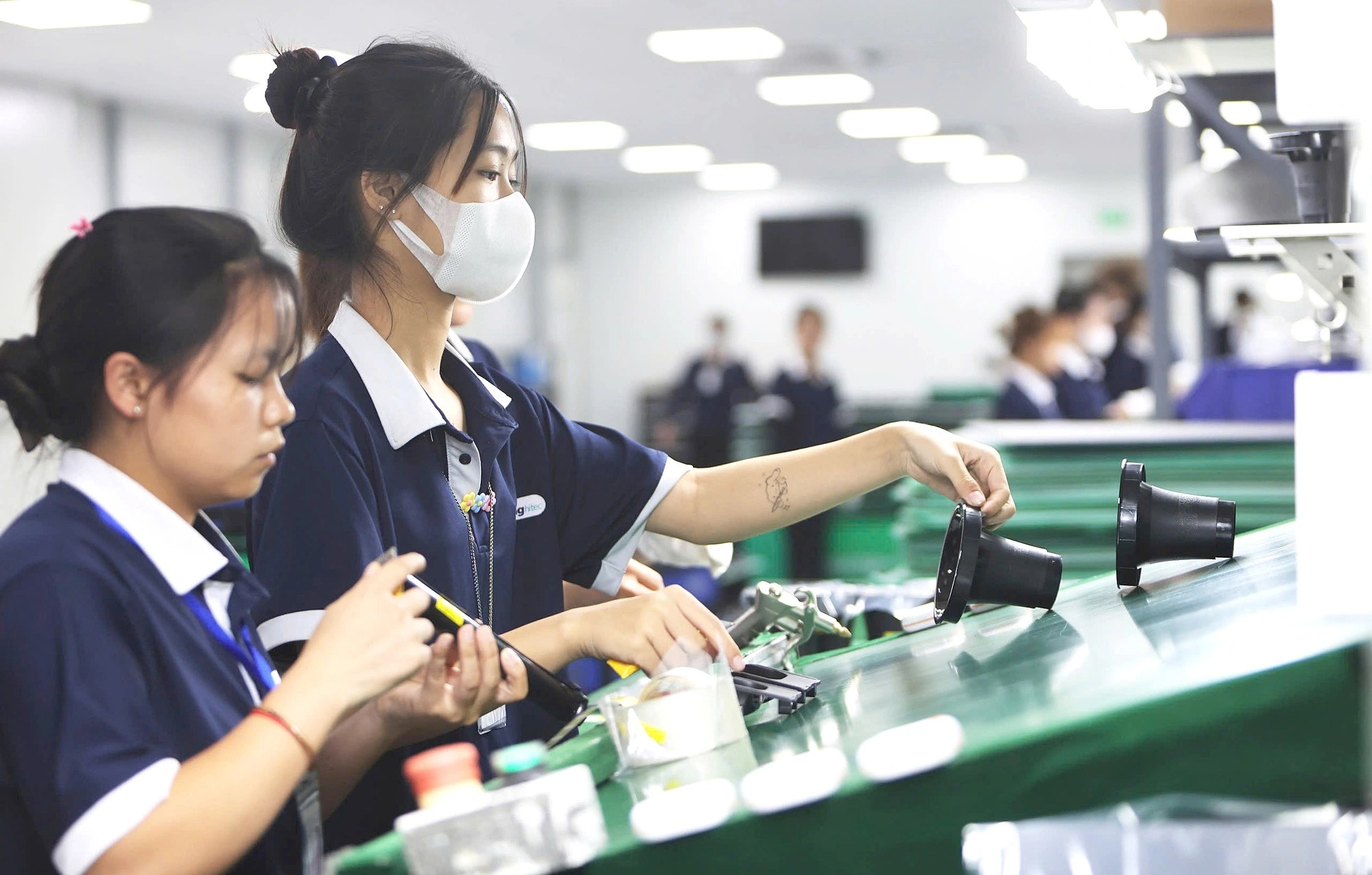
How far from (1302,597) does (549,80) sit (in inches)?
294

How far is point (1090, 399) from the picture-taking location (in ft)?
21.0

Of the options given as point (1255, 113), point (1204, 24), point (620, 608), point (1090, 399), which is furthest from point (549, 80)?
point (620, 608)

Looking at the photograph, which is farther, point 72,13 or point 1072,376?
point 1072,376

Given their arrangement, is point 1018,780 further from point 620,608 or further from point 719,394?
point 719,394

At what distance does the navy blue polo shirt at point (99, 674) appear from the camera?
0.94 meters

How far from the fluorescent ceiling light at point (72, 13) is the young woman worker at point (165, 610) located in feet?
18.2

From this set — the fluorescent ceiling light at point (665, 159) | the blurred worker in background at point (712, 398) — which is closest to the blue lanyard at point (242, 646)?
the blurred worker in background at point (712, 398)

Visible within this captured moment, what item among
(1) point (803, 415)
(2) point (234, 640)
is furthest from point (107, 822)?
(1) point (803, 415)

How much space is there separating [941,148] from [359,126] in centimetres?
1024

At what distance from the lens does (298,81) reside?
1.51m

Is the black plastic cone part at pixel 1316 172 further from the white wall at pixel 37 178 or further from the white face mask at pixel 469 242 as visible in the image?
the white wall at pixel 37 178

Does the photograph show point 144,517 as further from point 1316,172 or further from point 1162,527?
point 1316,172

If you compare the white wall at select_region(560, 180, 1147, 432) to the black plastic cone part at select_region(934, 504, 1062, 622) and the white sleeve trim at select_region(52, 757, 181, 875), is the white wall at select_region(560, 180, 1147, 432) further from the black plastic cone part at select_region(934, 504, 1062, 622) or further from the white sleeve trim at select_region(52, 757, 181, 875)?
the white sleeve trim at select_region(52, 757, 181, 875)

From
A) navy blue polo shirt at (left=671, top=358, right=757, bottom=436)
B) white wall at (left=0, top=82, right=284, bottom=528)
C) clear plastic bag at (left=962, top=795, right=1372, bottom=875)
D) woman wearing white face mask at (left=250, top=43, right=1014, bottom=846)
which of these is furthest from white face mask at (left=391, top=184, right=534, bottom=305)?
navy blue polo shirt at (left=671, top=358, right=757, bottom=436)
